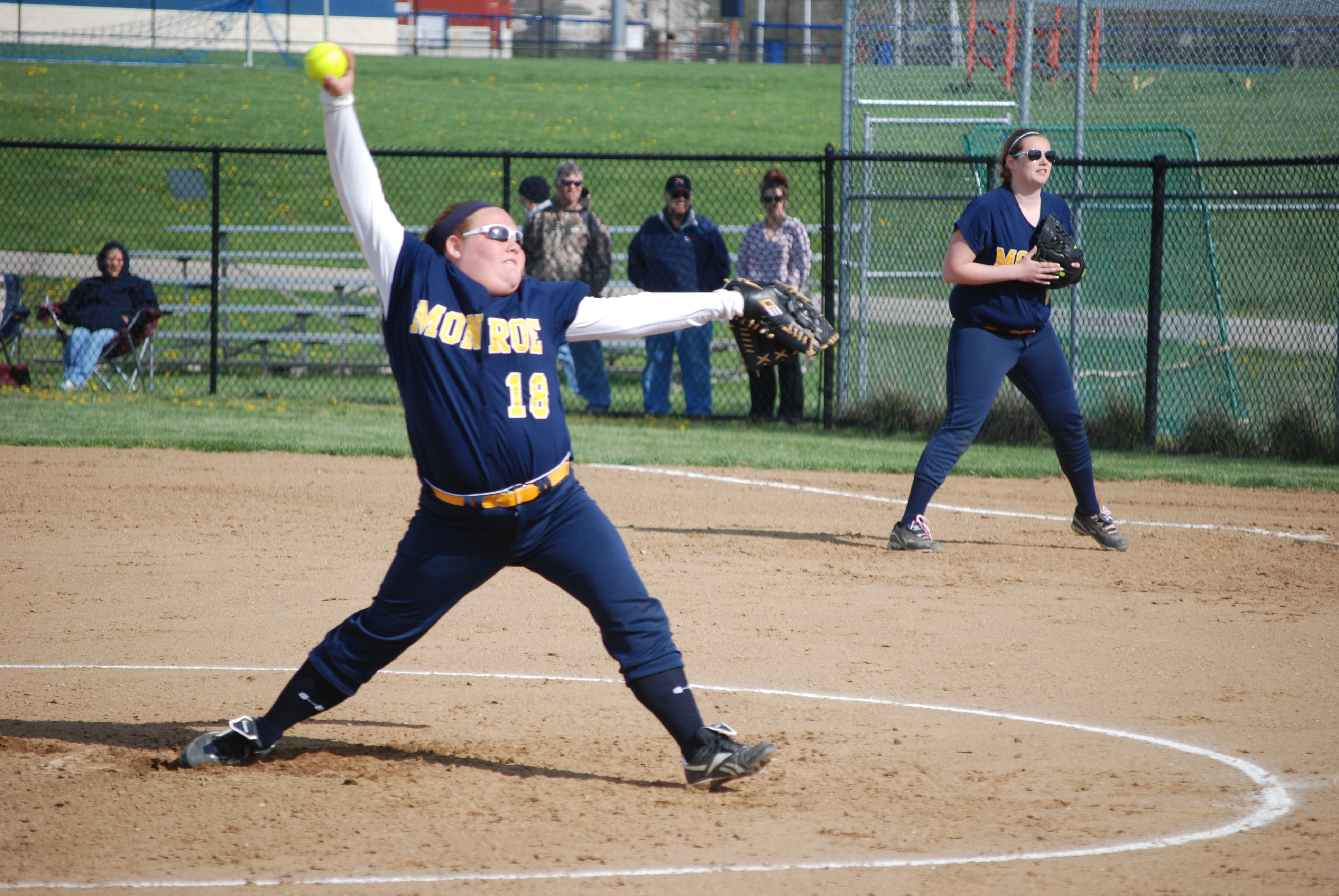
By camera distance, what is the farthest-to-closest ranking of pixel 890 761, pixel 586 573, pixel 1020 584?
pixel 1020 584, pixel 890 761, pixel 586 573

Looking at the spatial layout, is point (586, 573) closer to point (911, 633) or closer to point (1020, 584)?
point (911, 633)

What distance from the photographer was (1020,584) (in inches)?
276

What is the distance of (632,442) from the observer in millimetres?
11531

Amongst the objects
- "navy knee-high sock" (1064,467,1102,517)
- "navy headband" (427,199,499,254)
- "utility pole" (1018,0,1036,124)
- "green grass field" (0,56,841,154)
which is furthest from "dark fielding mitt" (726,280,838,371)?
"green grass field" (0,56,841,154)

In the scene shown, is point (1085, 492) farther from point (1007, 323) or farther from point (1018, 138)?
point (1018, 138)

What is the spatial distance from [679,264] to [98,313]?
5788 millimetres

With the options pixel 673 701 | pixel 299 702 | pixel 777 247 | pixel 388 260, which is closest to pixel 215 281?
pixel 777 247

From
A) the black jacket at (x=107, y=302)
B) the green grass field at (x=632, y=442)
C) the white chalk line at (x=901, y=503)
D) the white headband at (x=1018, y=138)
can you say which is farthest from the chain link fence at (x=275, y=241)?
the white headband at (x=1018, y=138)

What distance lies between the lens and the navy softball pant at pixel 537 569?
13.0 ft

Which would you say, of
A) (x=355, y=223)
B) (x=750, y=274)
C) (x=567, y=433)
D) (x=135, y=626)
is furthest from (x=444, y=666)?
(x=750, y=274)

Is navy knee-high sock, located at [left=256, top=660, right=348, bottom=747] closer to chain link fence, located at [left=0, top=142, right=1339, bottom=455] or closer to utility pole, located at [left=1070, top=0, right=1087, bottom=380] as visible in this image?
chain link fence, located at [left=0, top=142, right=1339, bottom=455]

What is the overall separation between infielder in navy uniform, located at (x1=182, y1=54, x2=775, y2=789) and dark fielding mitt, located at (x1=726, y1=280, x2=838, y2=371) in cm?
7

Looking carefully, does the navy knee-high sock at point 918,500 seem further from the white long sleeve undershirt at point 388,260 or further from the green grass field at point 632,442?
the white long sleeve undershirt at point 388,260

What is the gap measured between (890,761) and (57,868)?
2473mm
